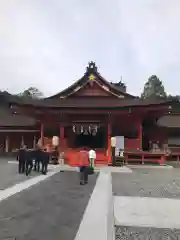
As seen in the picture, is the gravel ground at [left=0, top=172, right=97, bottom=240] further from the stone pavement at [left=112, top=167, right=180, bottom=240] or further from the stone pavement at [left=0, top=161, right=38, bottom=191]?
the stone pavement at [left=0, top=161, right=38, bottom=191]

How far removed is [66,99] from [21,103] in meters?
5.22

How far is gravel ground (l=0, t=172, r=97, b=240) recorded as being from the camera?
5.47 meters

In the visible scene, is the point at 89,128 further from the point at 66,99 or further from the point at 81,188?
the point at 81,188

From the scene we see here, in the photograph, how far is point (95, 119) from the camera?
990 inches

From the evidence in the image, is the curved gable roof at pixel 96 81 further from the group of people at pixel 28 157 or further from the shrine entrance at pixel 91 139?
the group of people at pixel 28 157

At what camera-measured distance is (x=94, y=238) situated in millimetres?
4977

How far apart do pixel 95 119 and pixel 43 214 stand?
1841 cm

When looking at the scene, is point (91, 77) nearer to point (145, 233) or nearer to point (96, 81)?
point (96, 81)

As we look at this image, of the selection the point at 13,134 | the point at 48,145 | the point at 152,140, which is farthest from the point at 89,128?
the point at 13,134

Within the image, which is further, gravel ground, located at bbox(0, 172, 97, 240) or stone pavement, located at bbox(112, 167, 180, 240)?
stone pavement, located at bbox(112, 167, 180, 240)

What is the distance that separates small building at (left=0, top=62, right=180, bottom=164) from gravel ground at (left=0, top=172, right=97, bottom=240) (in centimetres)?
1330

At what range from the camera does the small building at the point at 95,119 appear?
23969 mm

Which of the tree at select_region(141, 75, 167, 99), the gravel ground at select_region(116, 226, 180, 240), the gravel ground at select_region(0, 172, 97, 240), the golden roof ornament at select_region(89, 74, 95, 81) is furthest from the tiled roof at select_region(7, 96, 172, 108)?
the tree at select_region(141, 75, 167, 99)

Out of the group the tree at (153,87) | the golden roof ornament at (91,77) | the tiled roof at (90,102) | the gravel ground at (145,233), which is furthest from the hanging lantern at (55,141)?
the tree at (153,87)
